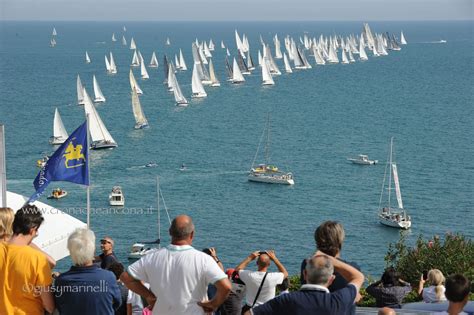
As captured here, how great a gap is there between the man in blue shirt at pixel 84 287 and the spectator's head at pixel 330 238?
1636mm

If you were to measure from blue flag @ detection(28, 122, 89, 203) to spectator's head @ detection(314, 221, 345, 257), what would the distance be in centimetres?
816

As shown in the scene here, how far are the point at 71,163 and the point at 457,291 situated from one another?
9098 millimetres

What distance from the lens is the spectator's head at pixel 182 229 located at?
649 cm

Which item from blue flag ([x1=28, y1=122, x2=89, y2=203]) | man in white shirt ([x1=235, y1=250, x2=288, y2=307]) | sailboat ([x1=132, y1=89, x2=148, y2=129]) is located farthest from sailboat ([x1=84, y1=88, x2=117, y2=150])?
man in white shirt ([x1=235, y1=250, x2=288, y2=307])

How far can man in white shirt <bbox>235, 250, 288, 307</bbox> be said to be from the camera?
8531 millimetres

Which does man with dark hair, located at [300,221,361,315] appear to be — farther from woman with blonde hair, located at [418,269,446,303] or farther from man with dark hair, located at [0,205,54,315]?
woman with blonde hair, located at [418,269,446,303]

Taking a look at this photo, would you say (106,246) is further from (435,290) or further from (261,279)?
(435,290)

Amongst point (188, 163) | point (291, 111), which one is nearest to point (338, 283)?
point (188, 163)

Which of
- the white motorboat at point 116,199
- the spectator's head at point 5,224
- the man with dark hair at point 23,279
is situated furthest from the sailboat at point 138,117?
the man with dark hair at point 23,279

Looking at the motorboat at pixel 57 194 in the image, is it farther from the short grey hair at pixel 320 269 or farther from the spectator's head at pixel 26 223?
the short grey hair at pixel 320 269

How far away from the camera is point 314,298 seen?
19.4 ft

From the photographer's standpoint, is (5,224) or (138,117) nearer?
(5,224)

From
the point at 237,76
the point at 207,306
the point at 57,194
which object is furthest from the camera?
the point at 237,76

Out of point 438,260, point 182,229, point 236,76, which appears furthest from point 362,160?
point 236,76
